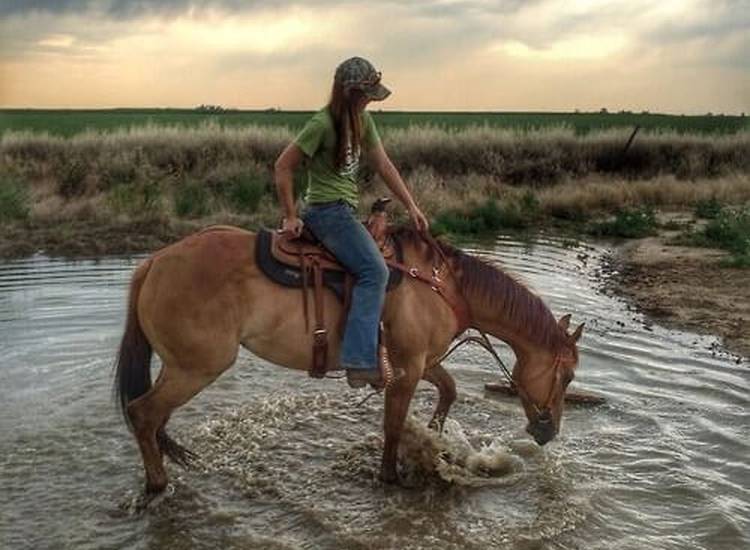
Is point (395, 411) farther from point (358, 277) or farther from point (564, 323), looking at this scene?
point (564, 323)

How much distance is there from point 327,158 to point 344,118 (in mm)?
305

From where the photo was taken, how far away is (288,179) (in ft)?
16.3

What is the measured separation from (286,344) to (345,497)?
117 cm

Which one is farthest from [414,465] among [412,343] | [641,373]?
[641,373]

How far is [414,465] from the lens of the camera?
5832 mm

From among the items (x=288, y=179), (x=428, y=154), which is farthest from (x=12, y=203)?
(x=428, y=154)

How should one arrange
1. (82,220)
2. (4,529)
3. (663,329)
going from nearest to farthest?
1. (4,529)
2. (663,329)
3. (82,220)

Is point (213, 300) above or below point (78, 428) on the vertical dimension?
above

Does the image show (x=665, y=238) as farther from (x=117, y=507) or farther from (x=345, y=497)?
(x=117, y=507)

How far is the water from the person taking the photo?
504cm

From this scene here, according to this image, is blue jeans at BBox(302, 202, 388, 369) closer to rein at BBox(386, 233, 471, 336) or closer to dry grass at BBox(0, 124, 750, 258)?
rein at BBox(386, 233, 471, 336)

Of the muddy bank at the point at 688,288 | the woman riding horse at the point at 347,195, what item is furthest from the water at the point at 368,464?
the muddy bank at the point at 688,288

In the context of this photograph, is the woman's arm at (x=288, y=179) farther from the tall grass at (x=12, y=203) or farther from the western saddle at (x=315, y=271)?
the tall grass at (x=12, y=203)

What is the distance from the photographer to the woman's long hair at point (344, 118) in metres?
4.80
